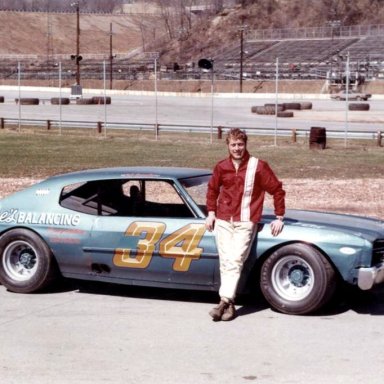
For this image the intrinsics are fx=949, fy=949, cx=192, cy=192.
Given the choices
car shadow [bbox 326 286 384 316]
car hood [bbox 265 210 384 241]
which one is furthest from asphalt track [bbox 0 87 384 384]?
car hood [bbox 265 210 384 241]

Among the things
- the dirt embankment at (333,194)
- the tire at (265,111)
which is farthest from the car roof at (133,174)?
the tire at (265,111)

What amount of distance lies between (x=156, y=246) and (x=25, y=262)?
1.42 meters

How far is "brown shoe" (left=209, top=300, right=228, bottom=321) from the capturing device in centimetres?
771

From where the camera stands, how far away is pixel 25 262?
8.90 metres

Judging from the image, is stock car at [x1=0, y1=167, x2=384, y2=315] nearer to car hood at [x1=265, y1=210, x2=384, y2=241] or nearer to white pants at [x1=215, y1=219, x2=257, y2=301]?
Result: car hood at [x1=265, y1=210, x2=384, y2=241]

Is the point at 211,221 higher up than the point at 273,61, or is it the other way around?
the point at 273,61

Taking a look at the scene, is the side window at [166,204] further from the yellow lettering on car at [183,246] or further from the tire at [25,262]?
the tire at [25,262]

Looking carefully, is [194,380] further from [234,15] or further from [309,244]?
[234,15]

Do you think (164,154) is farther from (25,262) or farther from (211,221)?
(211,221)

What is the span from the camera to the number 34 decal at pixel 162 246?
812 cm

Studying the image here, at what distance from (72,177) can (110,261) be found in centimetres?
105

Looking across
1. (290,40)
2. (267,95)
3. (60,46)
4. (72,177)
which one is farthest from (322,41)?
(72,177)

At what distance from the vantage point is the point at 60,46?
17588 centimetres

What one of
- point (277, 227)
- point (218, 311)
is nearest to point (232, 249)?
point (277, 227)
